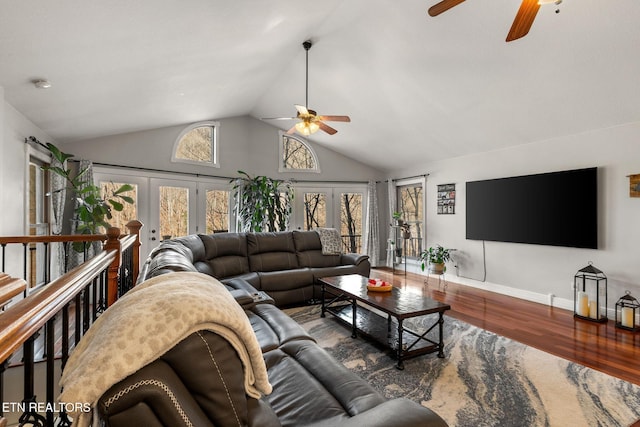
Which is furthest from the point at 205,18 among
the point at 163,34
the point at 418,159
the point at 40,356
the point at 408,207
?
the point at 408,207

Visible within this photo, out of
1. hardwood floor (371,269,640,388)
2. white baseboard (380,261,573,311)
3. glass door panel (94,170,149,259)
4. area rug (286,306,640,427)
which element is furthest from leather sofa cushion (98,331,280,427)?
glass door panel (94,170,149,259)

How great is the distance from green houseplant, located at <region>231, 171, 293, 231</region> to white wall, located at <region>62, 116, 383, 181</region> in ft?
1.45

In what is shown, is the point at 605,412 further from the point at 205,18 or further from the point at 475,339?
the point at 205,18

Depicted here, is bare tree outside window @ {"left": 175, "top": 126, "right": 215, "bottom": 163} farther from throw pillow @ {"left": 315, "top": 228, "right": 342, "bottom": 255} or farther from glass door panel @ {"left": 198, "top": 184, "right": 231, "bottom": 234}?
throw pillow @ {"left": 315, "top": 228, "right": 342, "bottom": 255}

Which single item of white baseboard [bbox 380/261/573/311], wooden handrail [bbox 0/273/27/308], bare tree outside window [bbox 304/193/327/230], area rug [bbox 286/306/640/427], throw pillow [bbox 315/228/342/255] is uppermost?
bare tree outside window [bbox 304/193/327/230]

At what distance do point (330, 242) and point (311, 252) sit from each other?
335 millimetres

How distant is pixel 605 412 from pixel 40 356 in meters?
4.16

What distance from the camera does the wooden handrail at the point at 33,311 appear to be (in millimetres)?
611

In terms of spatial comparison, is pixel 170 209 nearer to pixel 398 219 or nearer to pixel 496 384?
pixel 398 219

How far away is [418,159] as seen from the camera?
6.62 m

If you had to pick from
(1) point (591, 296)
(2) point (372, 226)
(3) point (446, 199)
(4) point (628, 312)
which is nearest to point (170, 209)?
(2) point (372, 226)

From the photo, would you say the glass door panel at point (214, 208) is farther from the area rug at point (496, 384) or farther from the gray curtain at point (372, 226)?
the area rug at point (496, 384)

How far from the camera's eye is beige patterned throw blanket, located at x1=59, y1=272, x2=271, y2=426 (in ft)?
2.42

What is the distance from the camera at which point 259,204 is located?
20.6ft
